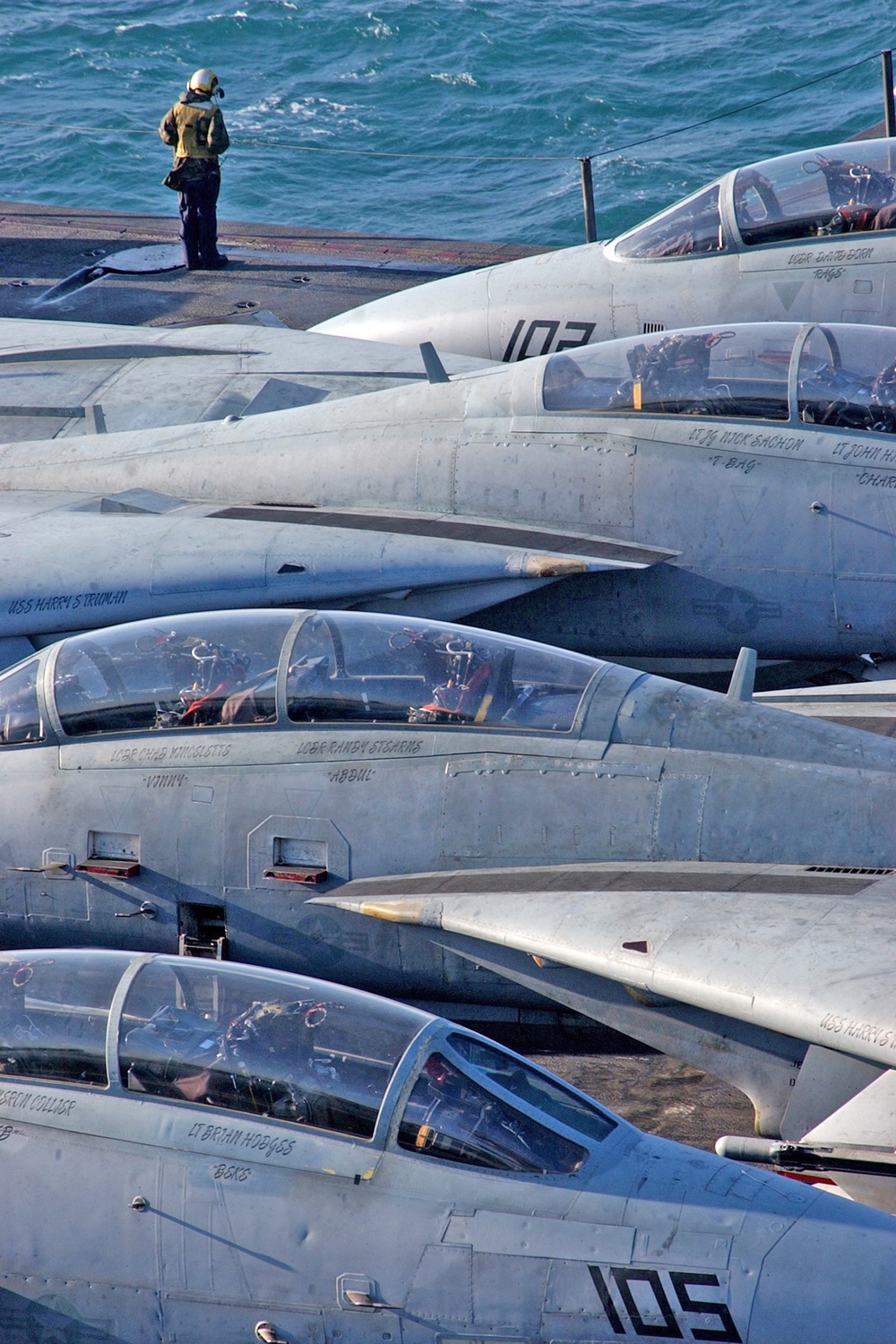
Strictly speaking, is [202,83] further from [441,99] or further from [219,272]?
Result: [441,99]

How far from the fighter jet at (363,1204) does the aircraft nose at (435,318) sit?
10.2 m

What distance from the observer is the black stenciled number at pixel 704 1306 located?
5.42m

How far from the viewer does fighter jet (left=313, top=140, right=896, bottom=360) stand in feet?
42.6

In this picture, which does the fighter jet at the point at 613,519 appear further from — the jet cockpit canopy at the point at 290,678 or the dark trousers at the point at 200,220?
the dark trousers at the point at 200,220

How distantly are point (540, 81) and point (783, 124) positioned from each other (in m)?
8.21

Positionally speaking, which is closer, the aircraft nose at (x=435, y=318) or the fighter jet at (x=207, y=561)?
the fighter jet at (x=207, y=561)

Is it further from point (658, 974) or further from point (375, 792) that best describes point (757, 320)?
point (658, 974)

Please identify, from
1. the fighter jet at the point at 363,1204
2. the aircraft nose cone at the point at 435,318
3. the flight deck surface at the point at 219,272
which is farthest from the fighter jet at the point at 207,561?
the flight deck surface at the point at 219,272

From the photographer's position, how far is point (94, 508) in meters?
12.5

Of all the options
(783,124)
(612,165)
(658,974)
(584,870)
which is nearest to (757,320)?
(584,870)

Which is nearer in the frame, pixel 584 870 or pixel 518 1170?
pixel 518 1170

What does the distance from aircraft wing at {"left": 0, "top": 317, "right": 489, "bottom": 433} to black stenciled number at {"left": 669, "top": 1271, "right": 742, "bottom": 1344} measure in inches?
395

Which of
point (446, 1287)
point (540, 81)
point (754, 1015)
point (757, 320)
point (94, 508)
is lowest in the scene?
point (446, 1287)

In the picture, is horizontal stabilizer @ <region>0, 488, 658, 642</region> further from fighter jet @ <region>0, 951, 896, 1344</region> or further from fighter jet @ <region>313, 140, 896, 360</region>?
fighter jet @ <region>0, 951, 896, 1344</region>
